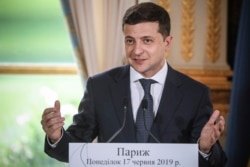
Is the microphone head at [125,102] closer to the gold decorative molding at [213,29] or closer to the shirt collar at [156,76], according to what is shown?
the shirt collar at [156,76]

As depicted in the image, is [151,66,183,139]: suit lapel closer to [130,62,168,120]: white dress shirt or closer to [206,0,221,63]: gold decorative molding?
[130,62,168,120]: white dress shirt

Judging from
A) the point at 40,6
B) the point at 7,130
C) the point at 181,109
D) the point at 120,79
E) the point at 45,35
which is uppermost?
the point at 40,6

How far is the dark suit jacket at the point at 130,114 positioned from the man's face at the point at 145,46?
0.09m

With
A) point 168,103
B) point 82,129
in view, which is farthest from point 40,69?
point 168,103

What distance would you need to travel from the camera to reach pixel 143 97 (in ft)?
5.72

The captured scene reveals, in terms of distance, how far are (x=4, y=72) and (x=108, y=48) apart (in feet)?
1.85

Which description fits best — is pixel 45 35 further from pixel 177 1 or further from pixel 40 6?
pixel 177 1

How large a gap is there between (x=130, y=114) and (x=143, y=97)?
96 millimetres

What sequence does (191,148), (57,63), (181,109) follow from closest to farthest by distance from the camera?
(191,148)
(181,109)
(57,63)

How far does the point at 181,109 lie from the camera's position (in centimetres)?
174

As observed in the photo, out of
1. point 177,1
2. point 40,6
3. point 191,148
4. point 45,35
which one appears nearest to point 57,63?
point 45,35

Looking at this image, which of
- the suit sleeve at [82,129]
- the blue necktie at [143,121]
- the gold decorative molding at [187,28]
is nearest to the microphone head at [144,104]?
the blue necktie at [143,121]

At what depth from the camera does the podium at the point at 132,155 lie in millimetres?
1561

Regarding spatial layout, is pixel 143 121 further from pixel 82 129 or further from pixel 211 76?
pixel 211 76
